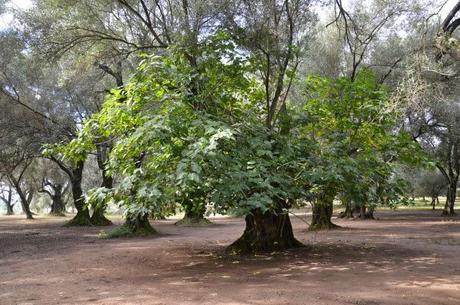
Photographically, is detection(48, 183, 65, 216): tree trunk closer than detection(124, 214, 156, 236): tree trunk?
No

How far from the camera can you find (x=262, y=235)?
12758 mm

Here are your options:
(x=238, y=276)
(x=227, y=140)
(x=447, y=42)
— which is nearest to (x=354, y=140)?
(x=447, y=42)

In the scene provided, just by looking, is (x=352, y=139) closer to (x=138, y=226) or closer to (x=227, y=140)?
(x=227, y=140)

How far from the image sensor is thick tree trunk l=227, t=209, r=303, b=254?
12.7m

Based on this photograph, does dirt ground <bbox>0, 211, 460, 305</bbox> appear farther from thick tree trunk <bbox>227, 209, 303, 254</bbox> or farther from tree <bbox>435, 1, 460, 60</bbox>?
tree <bbox>435, 1, 460, 60</bbox>

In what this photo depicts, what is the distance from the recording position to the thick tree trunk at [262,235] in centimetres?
1266

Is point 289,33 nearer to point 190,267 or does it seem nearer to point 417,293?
point 190,267

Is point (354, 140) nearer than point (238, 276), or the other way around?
point (238, 276)

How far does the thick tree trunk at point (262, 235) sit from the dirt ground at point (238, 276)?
0.50m

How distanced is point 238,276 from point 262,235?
3.45 meters

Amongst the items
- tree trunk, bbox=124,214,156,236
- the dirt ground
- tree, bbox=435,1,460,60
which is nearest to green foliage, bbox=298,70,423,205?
the dirt ground

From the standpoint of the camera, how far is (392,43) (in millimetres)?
24578

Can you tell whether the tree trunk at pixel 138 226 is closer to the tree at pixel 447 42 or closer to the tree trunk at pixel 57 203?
the tree at pixel 447 42

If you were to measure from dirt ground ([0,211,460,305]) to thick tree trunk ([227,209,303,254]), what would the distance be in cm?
50
